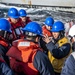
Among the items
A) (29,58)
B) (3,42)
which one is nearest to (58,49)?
(3,42)

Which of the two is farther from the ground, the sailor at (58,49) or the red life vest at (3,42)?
the red life vest at (3,42)

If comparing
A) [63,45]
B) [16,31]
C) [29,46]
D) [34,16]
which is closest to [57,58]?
[63,45]

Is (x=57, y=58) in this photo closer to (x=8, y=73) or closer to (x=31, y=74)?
(x=31, y=74)

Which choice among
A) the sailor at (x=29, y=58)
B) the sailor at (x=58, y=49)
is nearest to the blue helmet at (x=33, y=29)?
the sailor at (x=29, y=58)

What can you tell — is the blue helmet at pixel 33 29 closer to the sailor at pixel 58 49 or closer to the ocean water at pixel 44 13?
the sailor at pixel 58 49

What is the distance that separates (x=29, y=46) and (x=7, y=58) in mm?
686

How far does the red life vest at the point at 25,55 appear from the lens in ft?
9.80

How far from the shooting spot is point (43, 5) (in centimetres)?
2100

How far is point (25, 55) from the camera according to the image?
9.83 ft

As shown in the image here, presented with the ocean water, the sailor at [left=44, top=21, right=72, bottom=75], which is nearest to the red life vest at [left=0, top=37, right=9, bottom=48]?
the sailor at [left=44, top=21, right=72, bottom=75]

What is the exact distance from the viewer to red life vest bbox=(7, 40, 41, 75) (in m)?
2.99

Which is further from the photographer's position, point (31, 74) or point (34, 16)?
point (34, 16)

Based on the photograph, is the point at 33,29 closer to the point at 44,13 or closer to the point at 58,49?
the point at 58,49

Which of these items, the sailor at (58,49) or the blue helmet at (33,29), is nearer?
the blue helmet at (33,29)
